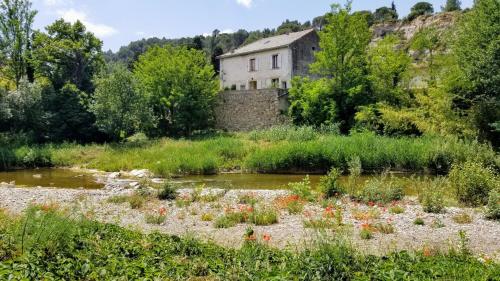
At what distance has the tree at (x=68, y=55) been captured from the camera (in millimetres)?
29600

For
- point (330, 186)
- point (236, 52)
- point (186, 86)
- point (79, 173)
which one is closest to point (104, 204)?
point (330, 186)

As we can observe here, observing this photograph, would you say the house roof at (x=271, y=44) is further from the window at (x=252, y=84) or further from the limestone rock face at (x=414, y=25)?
the limestone rock face at (x=414, y=25)

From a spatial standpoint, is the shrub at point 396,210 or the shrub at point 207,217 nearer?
the shrub at point 207,217

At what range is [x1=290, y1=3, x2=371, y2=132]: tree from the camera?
27859 mm

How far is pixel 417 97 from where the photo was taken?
24.5 metres

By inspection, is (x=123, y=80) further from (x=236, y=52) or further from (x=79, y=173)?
(x=236, y=52)

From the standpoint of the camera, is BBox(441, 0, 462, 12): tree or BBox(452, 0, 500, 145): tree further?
BBox(441, 0, 462, 12): tree

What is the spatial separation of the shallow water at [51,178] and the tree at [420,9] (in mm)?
50642

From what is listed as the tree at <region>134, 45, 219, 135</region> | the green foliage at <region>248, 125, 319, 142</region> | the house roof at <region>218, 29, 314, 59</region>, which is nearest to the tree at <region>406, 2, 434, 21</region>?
the house roof at <region>218, 29, 314, 59</region>

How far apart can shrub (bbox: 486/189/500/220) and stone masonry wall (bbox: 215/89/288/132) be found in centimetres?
2150

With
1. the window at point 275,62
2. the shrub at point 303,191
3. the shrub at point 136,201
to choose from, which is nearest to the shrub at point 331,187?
the shrub at point 303,191

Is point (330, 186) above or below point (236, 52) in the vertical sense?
below

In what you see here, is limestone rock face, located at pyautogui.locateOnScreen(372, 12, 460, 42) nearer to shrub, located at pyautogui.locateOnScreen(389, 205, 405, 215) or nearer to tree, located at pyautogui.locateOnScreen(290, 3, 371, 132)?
tree, located at pyautogui.locateOnScreen(290, 3, 371, 132)

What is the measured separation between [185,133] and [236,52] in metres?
14.4
